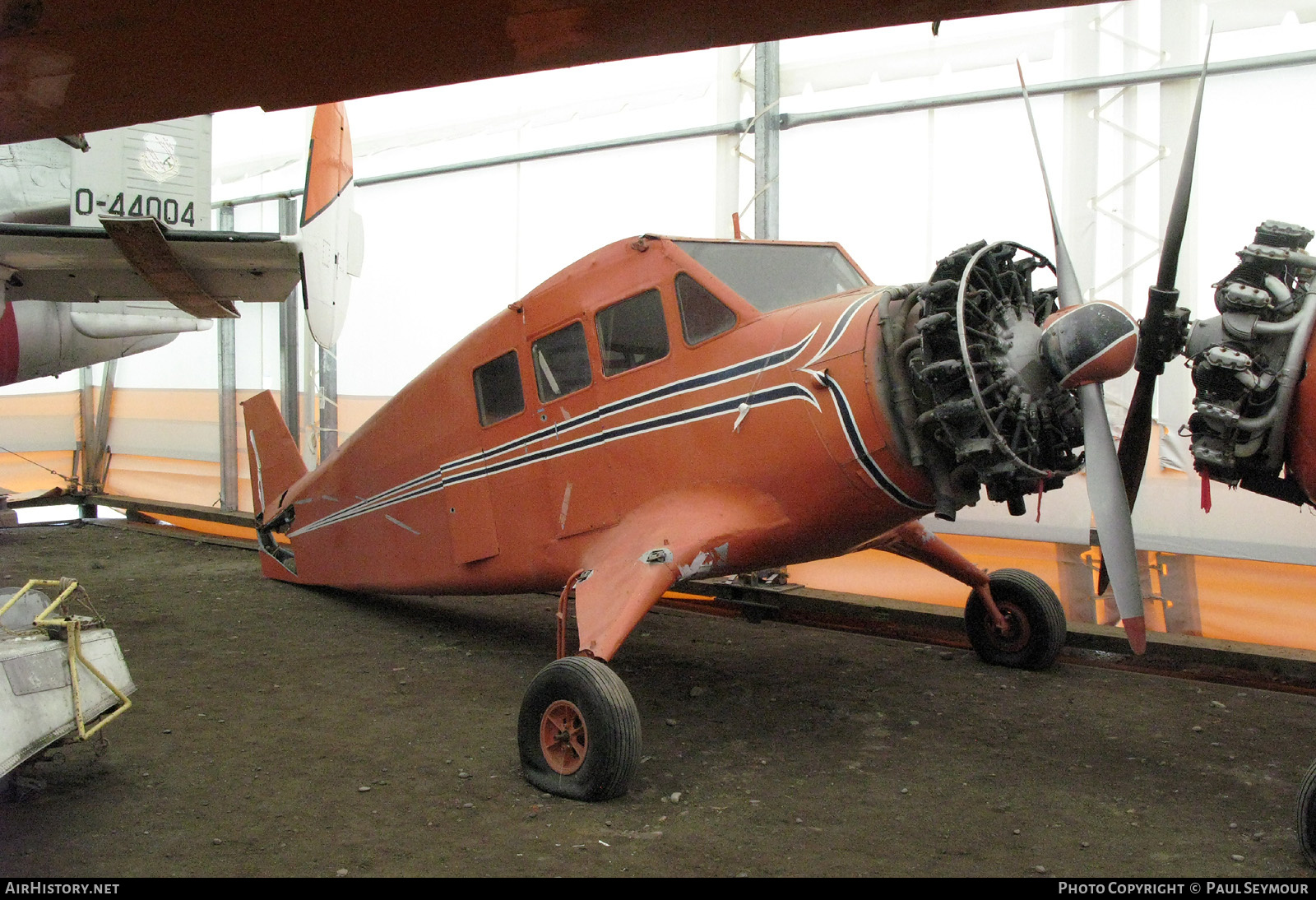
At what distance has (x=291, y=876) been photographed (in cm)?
329

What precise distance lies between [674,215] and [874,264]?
2104mm

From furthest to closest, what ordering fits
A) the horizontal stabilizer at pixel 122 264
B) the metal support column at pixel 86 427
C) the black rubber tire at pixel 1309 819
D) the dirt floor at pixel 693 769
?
the metal support column at pixel 86 427 < the horizontal stabilizer at pixel 122 264 < the dirt floor at pixel 693 769 < the black rubber tire at pixel 1309 819

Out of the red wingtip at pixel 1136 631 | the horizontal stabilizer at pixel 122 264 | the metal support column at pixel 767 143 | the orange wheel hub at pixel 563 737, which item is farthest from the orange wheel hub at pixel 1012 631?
the horizontal stabilizer at pixel 122 264

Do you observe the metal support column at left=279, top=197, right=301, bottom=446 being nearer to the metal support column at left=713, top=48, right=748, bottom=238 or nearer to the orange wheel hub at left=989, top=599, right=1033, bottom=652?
the metal support column at left=713, top=48, right=748, bottom=238

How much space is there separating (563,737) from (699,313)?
221 centimetres

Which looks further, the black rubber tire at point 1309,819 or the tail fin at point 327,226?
the tail fin at point 327,226

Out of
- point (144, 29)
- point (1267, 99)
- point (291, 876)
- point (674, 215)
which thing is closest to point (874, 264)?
point (674, 215)

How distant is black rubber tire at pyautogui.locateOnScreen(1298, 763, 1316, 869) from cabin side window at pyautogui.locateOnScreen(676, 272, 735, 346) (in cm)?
301

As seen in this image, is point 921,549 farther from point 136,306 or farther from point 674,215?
point 136,306

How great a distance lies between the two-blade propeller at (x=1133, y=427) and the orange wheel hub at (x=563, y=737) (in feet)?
7.56

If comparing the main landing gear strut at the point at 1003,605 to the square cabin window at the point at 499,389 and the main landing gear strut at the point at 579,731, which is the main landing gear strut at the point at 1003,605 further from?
the square cabin window at the point at 499,389

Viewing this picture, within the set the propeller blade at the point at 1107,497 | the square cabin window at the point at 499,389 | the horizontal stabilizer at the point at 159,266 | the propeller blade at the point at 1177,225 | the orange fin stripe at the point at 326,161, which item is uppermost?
the orange fin stripe at the point at 326,161

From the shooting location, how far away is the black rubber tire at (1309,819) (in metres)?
3.24

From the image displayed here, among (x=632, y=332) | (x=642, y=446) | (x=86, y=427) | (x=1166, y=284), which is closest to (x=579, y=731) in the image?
(x=642, y=446)
